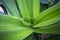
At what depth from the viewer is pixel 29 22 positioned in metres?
0.55

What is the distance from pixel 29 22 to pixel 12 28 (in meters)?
0.10

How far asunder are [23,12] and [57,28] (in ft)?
0.55

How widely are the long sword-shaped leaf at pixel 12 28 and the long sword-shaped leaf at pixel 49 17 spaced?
0.05 m

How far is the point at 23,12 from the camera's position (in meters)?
0.58

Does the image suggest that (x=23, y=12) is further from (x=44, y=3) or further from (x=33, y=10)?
(x=44, y=3)

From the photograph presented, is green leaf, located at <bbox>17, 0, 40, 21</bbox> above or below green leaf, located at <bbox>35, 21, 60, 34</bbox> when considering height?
above

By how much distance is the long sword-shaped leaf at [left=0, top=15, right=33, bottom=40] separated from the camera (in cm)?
45

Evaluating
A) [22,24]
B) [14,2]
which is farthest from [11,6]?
[22,24]

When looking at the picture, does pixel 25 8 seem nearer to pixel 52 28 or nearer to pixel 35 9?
pixel 35 9

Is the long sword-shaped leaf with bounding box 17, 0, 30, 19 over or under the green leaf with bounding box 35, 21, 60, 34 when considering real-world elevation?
over

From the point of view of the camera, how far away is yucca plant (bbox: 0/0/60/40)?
18.1 inches

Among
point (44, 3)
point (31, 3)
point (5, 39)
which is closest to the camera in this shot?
point (5, 39)

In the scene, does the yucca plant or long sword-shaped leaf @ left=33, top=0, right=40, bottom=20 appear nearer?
the yucca plant

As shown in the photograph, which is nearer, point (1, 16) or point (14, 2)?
point (1, 16)
